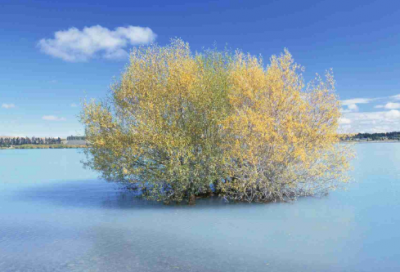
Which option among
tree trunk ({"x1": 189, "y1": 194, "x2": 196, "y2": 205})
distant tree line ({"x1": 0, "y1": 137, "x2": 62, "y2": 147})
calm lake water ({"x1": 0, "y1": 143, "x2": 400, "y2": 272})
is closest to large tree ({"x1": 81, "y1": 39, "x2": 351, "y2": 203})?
tree trunk ({"x1": 189, "y1": 194, "x2": 196, "y2": 205})

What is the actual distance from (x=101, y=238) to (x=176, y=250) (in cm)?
406

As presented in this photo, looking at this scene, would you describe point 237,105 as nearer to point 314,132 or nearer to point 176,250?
point 314,132

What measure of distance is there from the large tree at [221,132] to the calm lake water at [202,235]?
6.37 feet

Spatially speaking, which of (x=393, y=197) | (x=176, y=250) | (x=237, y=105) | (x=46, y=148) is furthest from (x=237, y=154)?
(x=46, y=148)

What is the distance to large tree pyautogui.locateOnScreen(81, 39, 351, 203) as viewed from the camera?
740 inches

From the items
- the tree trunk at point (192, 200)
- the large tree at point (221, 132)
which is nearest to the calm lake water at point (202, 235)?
the tree trunk at point (192, 200)

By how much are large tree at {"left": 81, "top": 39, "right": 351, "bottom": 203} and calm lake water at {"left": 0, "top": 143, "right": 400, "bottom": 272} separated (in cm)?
194

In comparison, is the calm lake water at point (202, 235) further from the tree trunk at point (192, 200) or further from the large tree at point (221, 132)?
the large tree at point (221, 132)

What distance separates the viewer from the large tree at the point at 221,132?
18797 millimetres

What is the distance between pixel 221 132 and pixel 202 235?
6.87m

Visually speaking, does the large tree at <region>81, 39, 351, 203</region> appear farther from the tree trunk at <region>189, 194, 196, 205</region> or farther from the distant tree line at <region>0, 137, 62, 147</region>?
the distant tree line at <region>0, 137, 62, 147</region>

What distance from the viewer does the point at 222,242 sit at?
13867 millimetres

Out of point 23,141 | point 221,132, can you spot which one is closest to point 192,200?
point 221,132

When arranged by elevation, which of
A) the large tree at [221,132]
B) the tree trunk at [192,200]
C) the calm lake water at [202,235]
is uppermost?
the large tree at [221,132]
